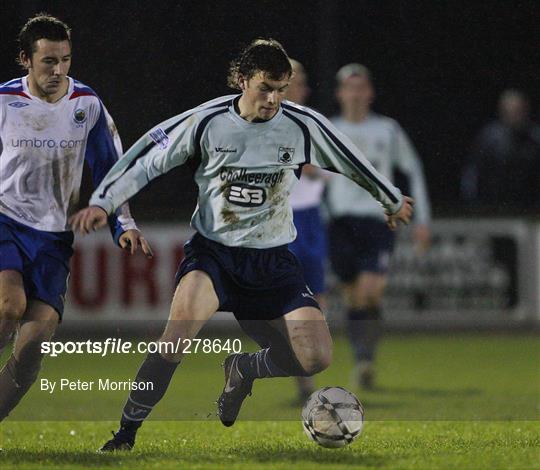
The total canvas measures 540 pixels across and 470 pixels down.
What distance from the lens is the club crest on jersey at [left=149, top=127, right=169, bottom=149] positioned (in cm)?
652

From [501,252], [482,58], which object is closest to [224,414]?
[482,58]

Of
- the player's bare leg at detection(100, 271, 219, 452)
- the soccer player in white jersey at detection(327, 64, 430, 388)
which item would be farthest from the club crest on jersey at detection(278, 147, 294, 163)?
the soccer player in white jersey at detection(327, 64, 430, 388)

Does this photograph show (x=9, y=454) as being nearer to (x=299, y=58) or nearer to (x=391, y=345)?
(x=299, y=58)

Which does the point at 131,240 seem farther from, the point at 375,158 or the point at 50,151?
the point at 375,158

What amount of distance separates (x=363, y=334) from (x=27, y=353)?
157 inches

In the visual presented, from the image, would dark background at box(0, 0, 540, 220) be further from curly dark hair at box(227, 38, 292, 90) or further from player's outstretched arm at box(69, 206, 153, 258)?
player's outstretched arm at box(69, 206, 153, 258)

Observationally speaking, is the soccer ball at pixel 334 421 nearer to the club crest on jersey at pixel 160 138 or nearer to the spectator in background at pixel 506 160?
the club crest on jersey at pixel 160 138

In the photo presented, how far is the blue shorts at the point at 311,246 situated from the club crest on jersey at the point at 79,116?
105 inches

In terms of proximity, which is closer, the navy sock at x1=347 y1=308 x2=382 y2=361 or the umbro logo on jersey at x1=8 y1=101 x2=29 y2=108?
the umbro logo on jersey at x1=8 y1=101 x2=29 y2=108

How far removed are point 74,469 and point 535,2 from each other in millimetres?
5038

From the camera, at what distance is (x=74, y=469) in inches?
231

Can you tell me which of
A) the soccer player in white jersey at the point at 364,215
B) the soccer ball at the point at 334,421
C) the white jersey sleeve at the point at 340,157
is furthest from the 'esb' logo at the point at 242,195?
the soccer player in white jersey at the point at 364,215

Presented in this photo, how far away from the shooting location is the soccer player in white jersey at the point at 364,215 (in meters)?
10.1

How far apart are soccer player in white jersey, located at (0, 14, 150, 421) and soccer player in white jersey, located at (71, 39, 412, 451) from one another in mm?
369
